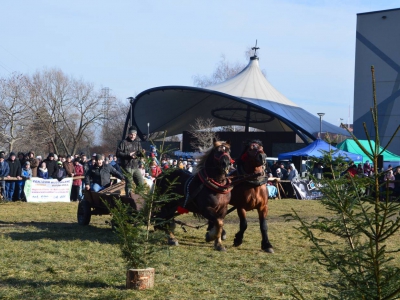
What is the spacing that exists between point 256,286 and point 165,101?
52.2 metres

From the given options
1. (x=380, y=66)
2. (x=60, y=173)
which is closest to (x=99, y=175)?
(x=60, y=173)

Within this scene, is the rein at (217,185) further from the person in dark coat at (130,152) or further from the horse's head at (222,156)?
the person in dark coat at (130,152)

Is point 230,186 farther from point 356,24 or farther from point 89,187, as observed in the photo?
point 356,24

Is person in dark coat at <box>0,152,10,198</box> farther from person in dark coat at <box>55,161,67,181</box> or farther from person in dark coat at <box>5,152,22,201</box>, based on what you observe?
person in dark coat at <box>55,161,67,181</box>

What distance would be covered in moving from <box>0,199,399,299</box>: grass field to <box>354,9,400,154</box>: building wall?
35176 mm

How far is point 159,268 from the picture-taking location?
7.68 meters

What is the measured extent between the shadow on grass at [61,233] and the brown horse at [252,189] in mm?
2157

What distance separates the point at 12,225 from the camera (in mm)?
12453

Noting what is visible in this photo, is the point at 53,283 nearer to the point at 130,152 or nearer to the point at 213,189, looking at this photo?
the point at 213,189

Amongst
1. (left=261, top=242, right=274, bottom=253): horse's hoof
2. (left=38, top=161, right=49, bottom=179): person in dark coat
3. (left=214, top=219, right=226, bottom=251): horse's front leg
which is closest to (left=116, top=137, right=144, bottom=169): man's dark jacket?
(left=214, top=219, right=226, bottom=251): horse's front leg

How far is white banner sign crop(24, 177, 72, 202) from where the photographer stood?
1931 centimetres

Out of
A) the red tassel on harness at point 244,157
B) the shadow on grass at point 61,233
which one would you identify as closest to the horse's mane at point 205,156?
the red tassel on harness at point 244,157

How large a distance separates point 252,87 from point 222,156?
44.4 meters

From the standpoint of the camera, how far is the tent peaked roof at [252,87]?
170 feet
